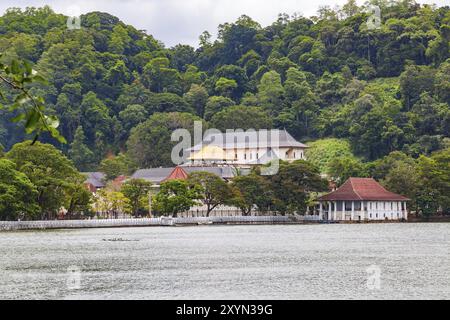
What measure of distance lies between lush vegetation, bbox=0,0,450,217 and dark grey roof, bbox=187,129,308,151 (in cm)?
238

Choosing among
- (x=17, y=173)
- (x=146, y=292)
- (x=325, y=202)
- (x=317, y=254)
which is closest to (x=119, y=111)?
(x=325, y=202)

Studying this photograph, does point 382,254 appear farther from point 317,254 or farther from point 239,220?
point 239,220

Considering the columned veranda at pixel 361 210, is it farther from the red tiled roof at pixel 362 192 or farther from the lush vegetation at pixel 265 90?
the lush vegetation at pixel 265 90

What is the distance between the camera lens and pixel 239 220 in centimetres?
8250

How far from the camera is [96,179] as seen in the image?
103 m

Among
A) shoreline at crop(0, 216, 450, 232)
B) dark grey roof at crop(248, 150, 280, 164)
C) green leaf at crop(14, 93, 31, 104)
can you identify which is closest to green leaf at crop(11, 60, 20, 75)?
green leaf at crop(14, 93, 31, 104)

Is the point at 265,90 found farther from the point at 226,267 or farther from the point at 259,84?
the point at 226,267

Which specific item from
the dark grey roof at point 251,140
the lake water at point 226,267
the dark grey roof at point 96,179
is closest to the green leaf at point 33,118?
the lake water at point 226,267

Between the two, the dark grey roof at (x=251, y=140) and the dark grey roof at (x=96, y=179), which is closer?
the dark grey roof at (x=96, y=179)

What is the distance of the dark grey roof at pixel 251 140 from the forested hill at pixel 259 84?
8.50 ft

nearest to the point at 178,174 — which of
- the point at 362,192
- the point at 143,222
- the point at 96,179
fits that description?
the point at 143,222

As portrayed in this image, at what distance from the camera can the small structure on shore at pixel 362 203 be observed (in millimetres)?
84750

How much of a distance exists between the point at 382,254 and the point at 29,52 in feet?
297

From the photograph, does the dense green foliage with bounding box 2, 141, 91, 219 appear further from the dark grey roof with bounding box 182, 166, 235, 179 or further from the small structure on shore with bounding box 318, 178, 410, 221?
the small structure on shore with bounding box 318, 178, 410, 221
